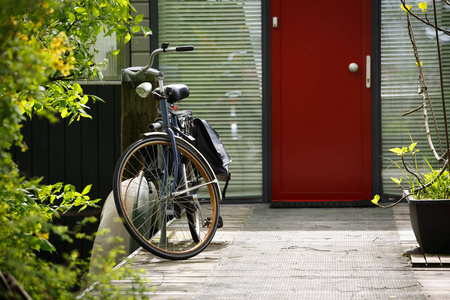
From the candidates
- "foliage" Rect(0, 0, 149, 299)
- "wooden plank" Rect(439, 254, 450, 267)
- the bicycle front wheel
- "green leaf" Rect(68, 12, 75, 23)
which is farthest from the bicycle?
"wooden plank" Rect(439, 254, 450, 267)

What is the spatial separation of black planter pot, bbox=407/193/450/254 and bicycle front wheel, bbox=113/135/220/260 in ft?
3.69

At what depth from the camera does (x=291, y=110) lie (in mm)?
6336

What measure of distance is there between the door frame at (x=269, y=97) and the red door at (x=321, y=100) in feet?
0.14

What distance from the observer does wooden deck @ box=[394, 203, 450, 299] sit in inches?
127

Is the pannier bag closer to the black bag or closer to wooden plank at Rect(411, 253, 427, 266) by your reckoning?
the black bag

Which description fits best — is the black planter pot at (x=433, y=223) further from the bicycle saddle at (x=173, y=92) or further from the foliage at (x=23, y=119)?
the foliage at (x=23, y=119)

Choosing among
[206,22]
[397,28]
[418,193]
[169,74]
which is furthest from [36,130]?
[418,193]

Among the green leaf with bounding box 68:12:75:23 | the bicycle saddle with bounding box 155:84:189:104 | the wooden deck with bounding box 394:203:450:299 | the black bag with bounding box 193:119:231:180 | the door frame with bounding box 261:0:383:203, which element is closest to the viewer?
the wooden deck with bounding box 394:203:450:299

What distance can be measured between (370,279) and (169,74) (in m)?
3.48

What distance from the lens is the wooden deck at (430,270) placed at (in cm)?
323

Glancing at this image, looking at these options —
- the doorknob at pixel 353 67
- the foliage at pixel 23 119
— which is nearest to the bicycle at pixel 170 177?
the foliage at pixel 23 119

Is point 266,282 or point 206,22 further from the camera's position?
point 206,22

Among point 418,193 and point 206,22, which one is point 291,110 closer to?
point 206,22

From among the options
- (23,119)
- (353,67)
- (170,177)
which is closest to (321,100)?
(353,67)
